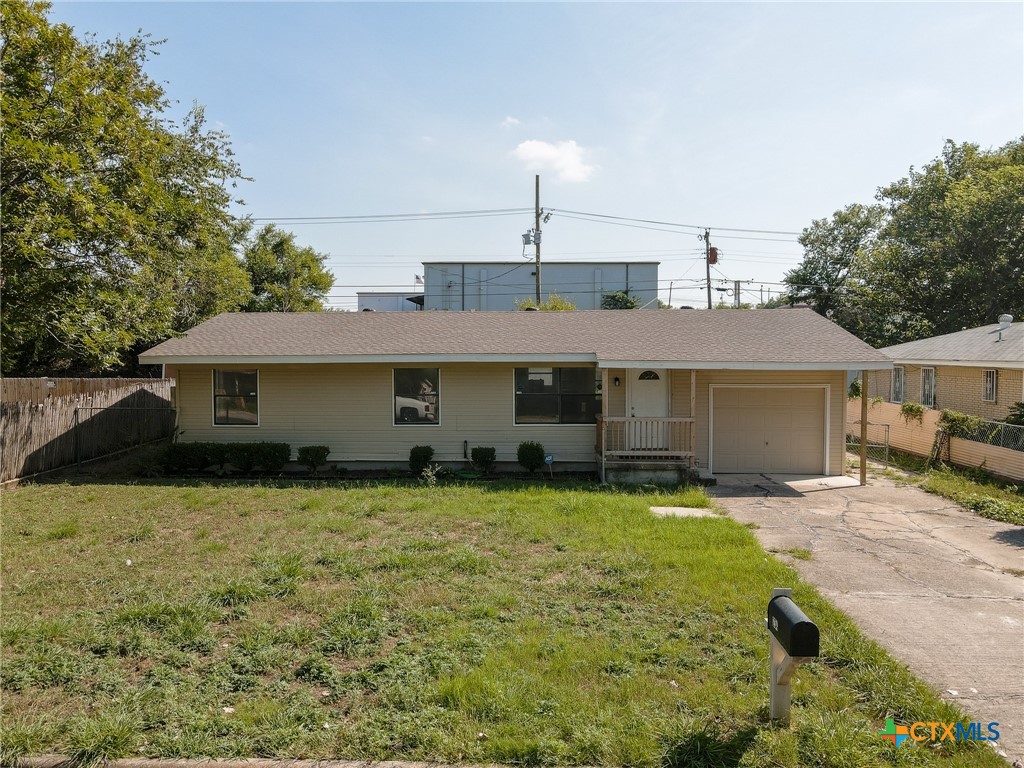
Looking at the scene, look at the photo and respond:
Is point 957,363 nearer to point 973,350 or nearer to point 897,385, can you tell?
point 973,350

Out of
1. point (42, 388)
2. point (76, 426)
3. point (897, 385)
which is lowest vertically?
point (76, 426)

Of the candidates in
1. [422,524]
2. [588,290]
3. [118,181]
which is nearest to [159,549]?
[422,524]

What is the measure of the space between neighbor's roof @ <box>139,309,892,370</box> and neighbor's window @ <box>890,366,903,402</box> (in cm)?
662

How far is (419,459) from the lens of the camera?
1284cm

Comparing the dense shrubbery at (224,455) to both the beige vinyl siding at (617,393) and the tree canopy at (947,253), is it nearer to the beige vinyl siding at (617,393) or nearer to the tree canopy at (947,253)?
the beige vinyl siding at (617,393)

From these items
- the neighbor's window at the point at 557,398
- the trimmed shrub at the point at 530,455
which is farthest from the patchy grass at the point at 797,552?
the neighbor's window at the point at 557,398

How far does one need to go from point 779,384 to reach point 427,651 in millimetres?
10869

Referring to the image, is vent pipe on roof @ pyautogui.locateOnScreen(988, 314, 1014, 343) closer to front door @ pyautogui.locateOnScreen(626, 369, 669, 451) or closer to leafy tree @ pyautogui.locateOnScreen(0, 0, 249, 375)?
front door @ pyautogui.locateOnScreen(626, 369, 669, 451)

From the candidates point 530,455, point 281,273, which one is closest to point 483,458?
point 530,455

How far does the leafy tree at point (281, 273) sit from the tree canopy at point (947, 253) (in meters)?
27.1

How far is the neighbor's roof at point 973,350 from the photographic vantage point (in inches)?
565

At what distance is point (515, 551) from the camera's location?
23.8 feet

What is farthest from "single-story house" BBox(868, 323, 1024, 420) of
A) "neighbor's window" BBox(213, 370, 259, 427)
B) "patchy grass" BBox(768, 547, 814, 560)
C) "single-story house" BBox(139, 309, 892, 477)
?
"neighbor's window" BBox(213, 370, 259, 427)

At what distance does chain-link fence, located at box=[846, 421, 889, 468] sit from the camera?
16.2 metres
